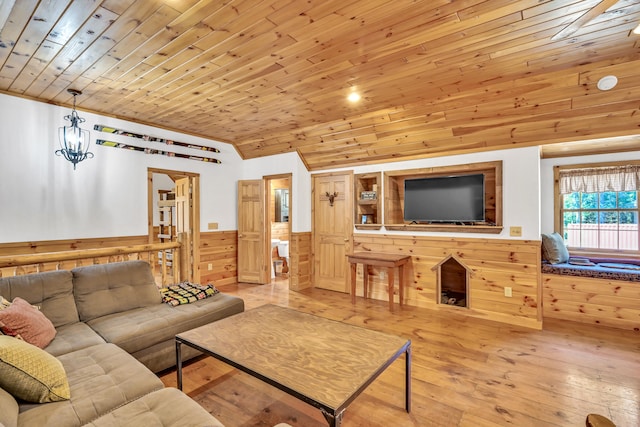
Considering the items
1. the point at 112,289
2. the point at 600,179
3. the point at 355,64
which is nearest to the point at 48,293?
the point at 112,289

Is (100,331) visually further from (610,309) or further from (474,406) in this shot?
(610,309)

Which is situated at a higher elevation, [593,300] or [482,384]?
[593,300]

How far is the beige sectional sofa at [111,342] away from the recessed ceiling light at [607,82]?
3.83m

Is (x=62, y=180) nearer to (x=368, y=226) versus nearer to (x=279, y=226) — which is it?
(x=368, y=226)

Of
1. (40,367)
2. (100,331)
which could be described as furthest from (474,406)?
(100,331)

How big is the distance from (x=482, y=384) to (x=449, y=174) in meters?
2.61

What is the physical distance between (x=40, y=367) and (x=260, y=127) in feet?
12.4

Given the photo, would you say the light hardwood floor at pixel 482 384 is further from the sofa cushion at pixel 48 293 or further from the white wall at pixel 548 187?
the white wall at pixel 548 187

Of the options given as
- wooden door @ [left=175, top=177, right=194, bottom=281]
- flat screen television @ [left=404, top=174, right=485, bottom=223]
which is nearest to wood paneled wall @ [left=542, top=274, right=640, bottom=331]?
flat screen television @ [left=404, top=174, right=485, bottom=223]

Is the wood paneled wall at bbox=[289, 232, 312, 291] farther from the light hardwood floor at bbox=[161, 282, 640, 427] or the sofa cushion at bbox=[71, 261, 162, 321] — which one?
the sofa cushion at bbox=[71, 261, 162, 321]

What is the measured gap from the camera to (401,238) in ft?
14.5

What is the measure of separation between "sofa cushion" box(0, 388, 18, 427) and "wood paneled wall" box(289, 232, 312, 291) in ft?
13.0

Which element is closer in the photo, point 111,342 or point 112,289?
point 111,342

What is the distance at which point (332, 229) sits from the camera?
5.16 meters
